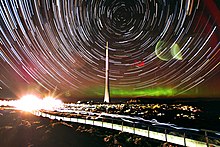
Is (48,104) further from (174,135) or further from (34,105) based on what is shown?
(174,135)

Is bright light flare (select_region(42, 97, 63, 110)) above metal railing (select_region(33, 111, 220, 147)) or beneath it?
above

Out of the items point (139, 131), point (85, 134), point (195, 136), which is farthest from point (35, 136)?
point (195, 136)

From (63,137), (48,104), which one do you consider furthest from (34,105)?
(63,137)

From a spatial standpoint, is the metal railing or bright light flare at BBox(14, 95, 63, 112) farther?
bright light flare at BBox(14, 95, 63, 112)

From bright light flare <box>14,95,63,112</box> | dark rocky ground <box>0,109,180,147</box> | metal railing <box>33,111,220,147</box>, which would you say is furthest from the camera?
bright light flare <box>14,95,63,112</box>

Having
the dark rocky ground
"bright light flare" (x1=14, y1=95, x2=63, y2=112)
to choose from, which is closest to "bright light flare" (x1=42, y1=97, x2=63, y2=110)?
"bright light flare" (x1=14, y1=95, x2=63, y2=112)

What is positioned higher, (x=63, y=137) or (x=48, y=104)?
(x=48, y=104)

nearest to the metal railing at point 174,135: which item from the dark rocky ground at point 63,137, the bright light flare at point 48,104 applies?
the dark rocky ground at point 63,137

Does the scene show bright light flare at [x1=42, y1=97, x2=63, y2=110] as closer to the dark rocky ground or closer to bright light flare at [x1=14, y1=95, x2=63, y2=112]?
bright light flare at [x1=14, y1=95, x2=63, y2=112]

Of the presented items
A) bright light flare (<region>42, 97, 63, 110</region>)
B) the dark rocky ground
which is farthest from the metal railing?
bright light flare (<region>42, 97, 63, 110</region>)

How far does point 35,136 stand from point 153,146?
817 cm

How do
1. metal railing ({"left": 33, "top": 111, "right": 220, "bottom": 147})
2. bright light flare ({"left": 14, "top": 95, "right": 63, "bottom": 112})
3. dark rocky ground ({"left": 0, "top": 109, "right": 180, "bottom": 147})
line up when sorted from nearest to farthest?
metal railing ({"left": 33, "top": 111, "right": 220, "bottom": 147}) < dark rocky ground ({"left": 0, "top": 109, "right": 180, "bottom": 147}) < bright light flare ({"left": 14, "top": 95, "right": 63, "bottom": 112})

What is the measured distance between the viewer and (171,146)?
12016 millimetres

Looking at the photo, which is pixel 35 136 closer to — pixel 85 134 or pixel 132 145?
pixel 85 134
